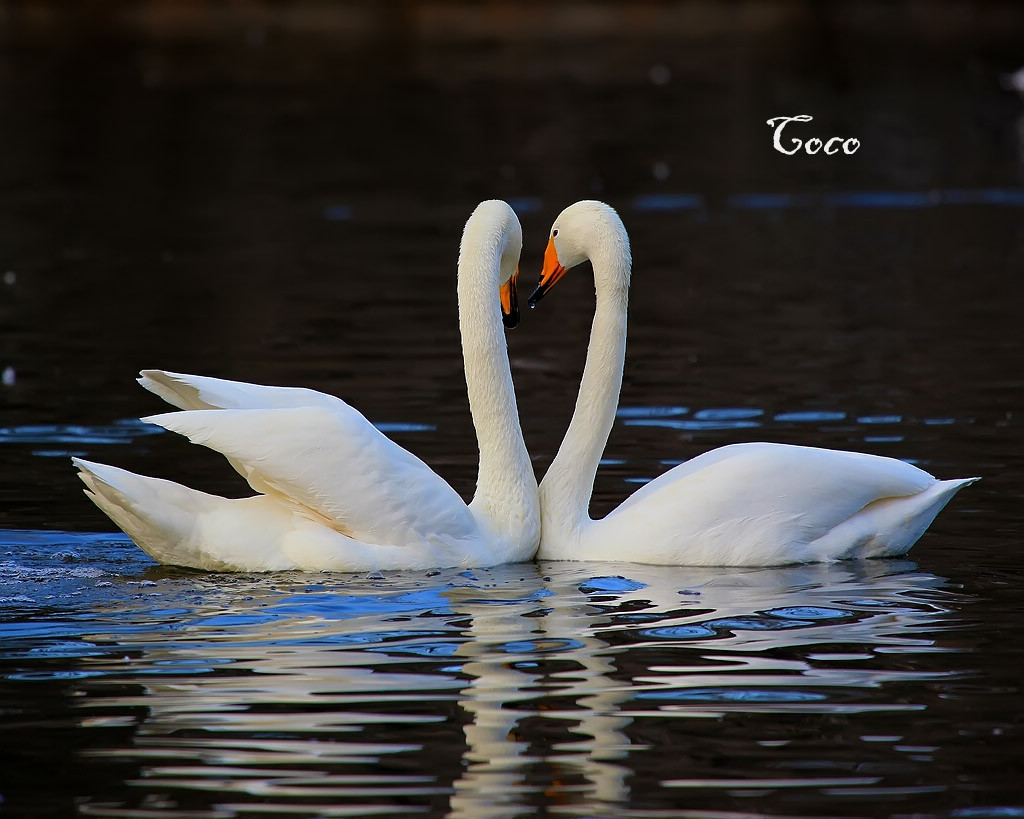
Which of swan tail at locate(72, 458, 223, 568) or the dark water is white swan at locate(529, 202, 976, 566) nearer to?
the dark water

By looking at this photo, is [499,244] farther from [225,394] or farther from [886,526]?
[886,526]

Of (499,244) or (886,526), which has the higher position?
(499,244)

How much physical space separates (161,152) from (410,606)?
24956 millimetres

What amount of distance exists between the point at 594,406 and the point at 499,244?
95cm

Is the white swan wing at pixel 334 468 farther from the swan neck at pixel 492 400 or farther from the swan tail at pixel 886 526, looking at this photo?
the swan tail at pixel 886 526

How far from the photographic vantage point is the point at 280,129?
113ft

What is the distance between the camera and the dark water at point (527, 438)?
6242 millimetres

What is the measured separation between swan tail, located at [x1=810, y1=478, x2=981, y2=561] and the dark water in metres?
0.16

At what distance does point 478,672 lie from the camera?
716cm

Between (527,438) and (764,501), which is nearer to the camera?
(764,501)

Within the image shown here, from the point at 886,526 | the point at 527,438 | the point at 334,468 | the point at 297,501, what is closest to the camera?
the point at 334,468

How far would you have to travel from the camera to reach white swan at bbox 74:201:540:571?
27.7 feet

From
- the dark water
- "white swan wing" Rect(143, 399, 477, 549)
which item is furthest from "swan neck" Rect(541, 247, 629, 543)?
"white swan wing" Rect(143, 399, 477, 549)

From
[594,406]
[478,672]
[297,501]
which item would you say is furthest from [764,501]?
[478,672]
